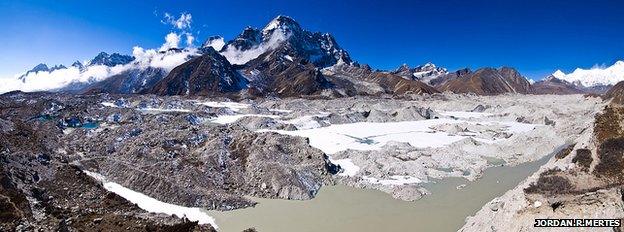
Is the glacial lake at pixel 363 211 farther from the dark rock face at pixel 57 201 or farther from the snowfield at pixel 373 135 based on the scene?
the snowfield at pixel 373 135

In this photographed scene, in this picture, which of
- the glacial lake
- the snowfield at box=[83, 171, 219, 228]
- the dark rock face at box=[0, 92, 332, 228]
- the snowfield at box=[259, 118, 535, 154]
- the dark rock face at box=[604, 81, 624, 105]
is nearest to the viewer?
the dark rock face at box=[0, 92, 332, 228]

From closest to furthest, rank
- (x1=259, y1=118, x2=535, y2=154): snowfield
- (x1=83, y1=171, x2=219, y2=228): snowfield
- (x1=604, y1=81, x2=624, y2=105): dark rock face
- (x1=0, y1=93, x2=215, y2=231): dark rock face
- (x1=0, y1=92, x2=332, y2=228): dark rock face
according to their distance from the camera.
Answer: (x1=0, y1=93, x2=215, y2=231): dark rock face < (x1=0, y1=92, x2=332, y2=228): dark rock face < (x1=83, y1=171, x2=219, y2=228): snowfield < (x1=259, y1=118, x2=535, y2=154): snowfield < (x1=604, y1=81, x2=624, y2=105): dark rock face

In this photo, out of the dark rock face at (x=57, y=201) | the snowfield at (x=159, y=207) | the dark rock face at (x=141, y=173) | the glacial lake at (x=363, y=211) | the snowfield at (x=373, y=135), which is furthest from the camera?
the snowfield at (x=373, y=135)

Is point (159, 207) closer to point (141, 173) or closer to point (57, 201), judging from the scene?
point (141, 173)

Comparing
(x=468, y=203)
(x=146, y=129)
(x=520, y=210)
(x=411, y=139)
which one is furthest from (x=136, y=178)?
(x=411, y=139)

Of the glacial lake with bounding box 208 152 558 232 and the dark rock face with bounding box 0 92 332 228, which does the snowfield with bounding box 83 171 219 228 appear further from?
the glacial lake with bounding box 208 152 558 232

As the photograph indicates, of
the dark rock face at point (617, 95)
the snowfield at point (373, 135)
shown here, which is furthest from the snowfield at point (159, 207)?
the dark rock face at point (617, 95)

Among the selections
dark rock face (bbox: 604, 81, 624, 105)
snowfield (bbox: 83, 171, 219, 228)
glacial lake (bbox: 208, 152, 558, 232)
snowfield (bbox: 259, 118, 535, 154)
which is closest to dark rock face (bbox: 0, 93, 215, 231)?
snowfield (bbox: 83, 171, 219, 228)

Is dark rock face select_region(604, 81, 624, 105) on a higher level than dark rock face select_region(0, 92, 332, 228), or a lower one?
higher

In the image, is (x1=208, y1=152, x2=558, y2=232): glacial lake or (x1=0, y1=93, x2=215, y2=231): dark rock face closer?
(x1=0, y1=93, x2=215, y2=231): dark rock face
